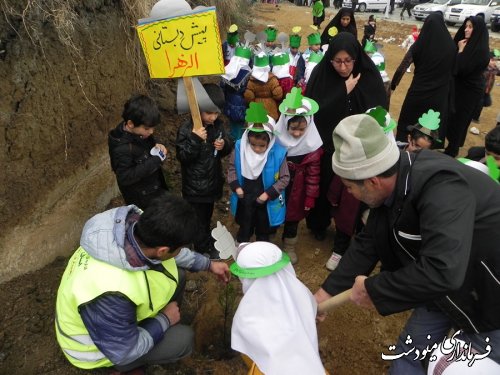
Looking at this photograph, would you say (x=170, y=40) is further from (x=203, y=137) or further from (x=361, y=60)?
(x=361, y=60)


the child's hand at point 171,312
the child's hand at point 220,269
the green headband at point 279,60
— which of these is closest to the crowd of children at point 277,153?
the child's hand at point 220,269

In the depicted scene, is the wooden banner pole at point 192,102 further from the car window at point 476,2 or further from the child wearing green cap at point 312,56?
the car window at point 476,2

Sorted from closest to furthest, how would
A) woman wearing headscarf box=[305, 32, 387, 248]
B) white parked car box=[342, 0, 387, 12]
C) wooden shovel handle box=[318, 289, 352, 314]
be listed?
1. wooden shovel handle box=[318, 289, 352, 314]
2. woman wearing headscarf box=[305, 32, 387, 248]
3. white parked car box=[342, 0, 387, 12]

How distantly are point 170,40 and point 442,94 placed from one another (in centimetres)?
355

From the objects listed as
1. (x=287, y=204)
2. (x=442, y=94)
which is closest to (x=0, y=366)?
(x=287, y=204)

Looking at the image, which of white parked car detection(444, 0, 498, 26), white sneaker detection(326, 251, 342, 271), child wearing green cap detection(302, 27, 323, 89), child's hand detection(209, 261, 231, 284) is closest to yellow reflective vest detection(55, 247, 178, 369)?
child's hand detection(209, 261, 231, 284)

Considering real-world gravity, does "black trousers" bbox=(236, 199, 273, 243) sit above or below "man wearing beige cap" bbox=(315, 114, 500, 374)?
below

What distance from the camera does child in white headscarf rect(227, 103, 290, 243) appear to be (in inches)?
113

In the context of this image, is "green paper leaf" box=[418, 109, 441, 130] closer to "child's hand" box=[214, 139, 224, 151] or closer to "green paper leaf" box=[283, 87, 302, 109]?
"green paper leaf" box=[283, 87, 302, 109]

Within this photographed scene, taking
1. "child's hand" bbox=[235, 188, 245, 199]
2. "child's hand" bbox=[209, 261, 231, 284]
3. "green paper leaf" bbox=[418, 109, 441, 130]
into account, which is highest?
"green paper leaf" bbox=[418, 109, 441, 130]

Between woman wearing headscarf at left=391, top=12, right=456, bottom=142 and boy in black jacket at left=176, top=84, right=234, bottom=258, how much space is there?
2.75 meters

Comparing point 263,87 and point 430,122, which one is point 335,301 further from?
point 263,87

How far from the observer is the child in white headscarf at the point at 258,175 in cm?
286

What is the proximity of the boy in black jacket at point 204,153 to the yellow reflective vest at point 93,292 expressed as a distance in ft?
3.26
